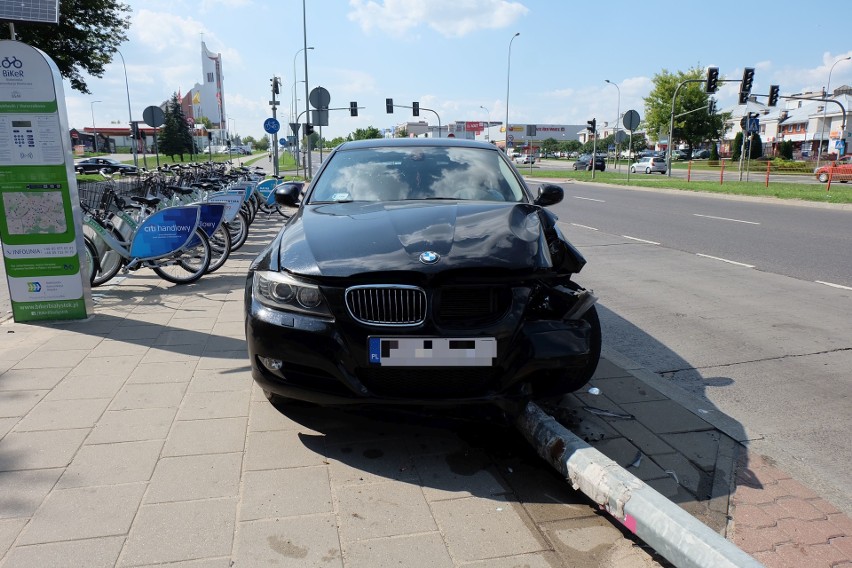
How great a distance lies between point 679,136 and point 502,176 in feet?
228

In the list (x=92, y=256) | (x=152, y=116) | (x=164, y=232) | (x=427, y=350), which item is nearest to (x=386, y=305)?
(x=427, y=350)

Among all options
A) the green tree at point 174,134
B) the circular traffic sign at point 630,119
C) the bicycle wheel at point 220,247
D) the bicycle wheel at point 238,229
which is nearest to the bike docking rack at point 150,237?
the bicycle wheel at point 220,247

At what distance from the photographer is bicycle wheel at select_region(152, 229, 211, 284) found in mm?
7352

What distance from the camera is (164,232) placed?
712 centimetres

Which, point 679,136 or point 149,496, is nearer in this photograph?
point 149,496

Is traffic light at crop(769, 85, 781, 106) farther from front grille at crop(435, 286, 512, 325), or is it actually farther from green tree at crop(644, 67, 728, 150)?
front grille at crop(435, 286, 512, 325)

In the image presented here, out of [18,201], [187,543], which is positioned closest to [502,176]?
[187,543]

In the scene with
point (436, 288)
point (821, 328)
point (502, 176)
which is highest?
point (502, 176)

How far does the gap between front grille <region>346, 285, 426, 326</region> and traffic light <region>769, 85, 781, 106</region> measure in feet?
121

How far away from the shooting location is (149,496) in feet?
9.25

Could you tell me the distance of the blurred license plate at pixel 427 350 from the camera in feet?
9.54

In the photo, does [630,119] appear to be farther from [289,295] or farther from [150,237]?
[289,295]

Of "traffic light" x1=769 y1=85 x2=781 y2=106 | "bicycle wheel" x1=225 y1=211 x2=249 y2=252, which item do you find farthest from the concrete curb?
"traffic light" x1=769 y1=85 x2=781 y2=106

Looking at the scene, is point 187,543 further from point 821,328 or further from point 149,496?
point 821,328
